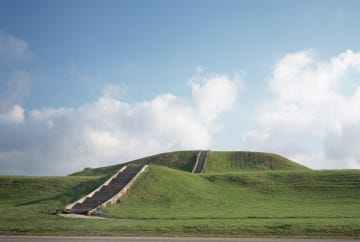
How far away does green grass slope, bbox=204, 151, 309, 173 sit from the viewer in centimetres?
7246

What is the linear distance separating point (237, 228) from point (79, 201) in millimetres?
18528

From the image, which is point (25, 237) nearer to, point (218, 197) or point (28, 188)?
point (218, 197)

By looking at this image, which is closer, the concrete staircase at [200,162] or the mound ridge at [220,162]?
the concrete staircase at [200,162]

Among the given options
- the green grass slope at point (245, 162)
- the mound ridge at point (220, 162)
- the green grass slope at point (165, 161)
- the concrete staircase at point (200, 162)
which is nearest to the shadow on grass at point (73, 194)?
the concrete staircase at point (200, 162)

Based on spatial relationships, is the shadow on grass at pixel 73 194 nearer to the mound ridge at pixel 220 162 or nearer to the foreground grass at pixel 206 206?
the foreground grass at pixel 206 206

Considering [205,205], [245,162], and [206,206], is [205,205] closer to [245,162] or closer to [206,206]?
[206,206]

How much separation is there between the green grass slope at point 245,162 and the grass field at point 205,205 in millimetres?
19948

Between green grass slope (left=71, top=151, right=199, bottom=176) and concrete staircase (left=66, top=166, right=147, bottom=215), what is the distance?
84.1ft

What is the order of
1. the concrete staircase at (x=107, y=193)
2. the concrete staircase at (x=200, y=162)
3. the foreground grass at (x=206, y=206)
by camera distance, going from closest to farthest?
1. the foreground grass at (x=206, y=206)
2. the concrete staircase at (x=107, y=193)
3. the concrete staircase at (x=200, y=162)

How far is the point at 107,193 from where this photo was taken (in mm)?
39969

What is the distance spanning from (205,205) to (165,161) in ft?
131

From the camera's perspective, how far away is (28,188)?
5184 cm

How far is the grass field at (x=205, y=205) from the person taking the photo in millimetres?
22938

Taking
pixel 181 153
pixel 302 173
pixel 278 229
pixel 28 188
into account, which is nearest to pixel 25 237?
pixel 278 229
